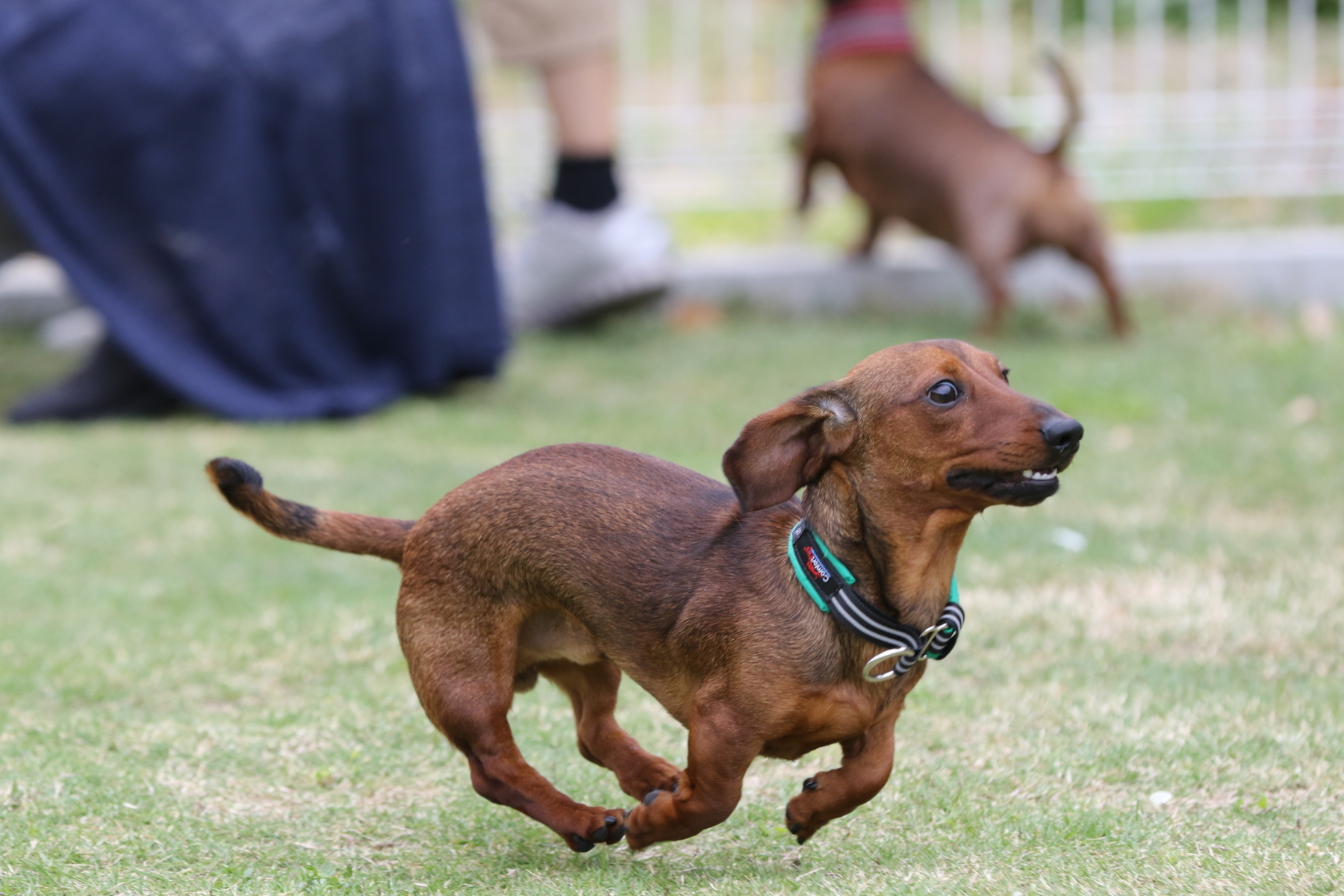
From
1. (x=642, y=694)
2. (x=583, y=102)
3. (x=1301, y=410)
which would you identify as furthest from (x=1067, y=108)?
(x=642, y=694)

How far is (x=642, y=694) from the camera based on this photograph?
11.6ft

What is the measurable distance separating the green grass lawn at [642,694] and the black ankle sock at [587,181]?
138 centimetres

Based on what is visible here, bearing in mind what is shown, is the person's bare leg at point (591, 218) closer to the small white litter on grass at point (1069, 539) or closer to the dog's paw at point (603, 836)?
the small white litter on grass at point (1069, 539)

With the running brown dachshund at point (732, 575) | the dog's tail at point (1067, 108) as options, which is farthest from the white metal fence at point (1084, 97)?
the running brown dachshund at point (732, 575)

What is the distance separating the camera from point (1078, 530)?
4730mm

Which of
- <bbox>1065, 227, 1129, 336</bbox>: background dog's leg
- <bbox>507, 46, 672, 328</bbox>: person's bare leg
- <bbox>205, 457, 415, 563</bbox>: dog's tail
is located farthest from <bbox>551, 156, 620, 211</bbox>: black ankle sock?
<bbox>205, 457, 415, 563</bbox>: dog's tail

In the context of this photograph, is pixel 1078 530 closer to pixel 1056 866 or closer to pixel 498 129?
pixel 1056 866

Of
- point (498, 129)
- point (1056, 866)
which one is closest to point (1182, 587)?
point (1056, 866)

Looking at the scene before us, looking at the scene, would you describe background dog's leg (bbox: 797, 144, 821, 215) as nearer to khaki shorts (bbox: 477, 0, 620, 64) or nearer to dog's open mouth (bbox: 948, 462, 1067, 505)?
khaki shorts (bbox: 477, 0, 620, 64)

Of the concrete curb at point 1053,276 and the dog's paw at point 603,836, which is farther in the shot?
the concrete curb at point 1053,276

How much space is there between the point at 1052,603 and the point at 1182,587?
0.37 m

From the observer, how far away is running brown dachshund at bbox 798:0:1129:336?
7.17 m

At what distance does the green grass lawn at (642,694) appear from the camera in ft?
8.61

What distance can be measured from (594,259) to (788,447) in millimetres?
5194
